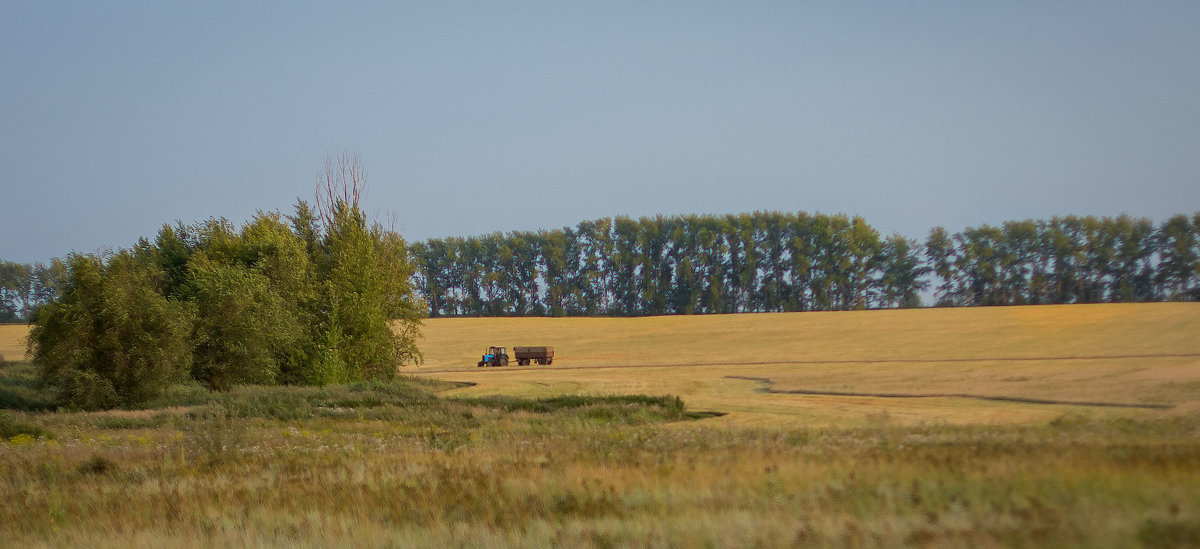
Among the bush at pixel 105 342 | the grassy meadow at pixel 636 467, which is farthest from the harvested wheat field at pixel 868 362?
the bush at pixel 105 342

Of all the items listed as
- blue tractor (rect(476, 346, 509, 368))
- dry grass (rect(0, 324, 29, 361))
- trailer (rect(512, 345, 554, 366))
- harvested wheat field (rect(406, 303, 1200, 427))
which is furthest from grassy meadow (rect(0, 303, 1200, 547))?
dry grass (rect(0, 324, 29, 361))

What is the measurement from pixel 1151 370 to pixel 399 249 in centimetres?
3637

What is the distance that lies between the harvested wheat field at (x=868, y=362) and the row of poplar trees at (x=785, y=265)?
16813 mm

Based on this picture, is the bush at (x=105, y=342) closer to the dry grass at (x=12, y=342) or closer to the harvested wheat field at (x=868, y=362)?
the harvested wheat field at (x=868, y=362)

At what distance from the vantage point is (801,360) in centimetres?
5056

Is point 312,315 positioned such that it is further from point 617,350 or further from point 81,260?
point 617,350

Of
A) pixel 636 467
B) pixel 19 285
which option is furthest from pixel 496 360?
pixel 19 285

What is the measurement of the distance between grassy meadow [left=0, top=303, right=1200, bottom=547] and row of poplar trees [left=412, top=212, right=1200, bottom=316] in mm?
63506

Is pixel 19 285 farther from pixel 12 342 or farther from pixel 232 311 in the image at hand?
pixel 232 311

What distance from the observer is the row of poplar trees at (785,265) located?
87625 millimetres

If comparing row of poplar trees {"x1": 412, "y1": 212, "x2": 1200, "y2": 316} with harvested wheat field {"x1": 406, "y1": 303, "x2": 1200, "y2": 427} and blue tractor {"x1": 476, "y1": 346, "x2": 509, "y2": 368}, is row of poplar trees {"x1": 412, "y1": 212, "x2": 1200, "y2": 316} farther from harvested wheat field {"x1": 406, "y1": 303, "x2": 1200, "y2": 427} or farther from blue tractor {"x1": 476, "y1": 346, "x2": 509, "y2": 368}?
blue tractor {"x1": 476, "y1": 346, "x2": 509, "y2": 368}

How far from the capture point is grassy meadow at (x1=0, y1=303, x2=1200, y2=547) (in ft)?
23.0

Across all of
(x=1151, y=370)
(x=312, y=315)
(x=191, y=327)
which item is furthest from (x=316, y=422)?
(x=1151, y=370)

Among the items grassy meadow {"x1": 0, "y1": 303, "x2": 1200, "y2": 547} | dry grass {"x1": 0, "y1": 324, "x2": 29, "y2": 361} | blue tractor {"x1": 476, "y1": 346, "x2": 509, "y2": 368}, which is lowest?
grassy meadow {"x1": 0, "y1": 303, "x2": 1200, "y2": 547}
